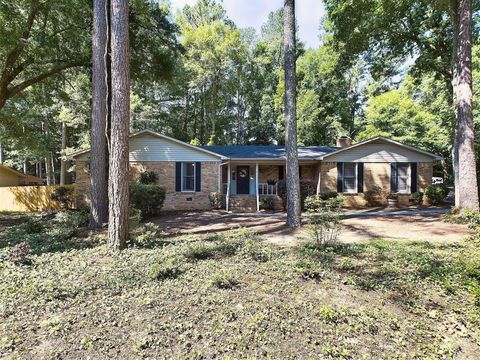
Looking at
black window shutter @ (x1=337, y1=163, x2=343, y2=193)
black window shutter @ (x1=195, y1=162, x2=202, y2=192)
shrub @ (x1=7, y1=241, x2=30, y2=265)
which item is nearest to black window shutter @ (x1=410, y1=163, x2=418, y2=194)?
black window shutter @ (x1=337, y1=163, x2=343, y2=193)

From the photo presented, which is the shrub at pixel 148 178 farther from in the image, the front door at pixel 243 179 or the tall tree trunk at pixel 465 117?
the tall tree trunk at pixel 465 117

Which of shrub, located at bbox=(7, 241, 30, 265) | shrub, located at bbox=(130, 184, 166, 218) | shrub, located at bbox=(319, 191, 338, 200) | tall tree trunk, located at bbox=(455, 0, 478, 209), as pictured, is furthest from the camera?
shrub, located at bbox=(319, 191, 338, 200)

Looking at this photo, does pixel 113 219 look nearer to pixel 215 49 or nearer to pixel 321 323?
pixel 321 323

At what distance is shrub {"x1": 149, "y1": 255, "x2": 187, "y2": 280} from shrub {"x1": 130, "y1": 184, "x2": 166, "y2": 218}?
6.14 metres

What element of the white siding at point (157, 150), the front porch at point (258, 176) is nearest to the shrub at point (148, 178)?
the white siding at point (157, 150)

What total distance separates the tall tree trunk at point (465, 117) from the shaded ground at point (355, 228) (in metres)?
1.27

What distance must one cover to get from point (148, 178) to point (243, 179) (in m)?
5.48

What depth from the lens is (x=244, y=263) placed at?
4.75m

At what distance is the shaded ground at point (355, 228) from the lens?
7.03 meters

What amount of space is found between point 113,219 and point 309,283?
12.8ft

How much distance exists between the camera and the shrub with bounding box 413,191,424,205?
14.0 meters

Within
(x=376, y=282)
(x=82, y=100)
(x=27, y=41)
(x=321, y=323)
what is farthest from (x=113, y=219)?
(x=82, y=100)

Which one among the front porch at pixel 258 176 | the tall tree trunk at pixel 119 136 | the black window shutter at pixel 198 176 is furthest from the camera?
the front porch at pixel 258 176

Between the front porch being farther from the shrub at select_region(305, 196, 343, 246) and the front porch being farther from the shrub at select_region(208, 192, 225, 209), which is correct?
the shrub at select_region(305, 196, 343, 246)
